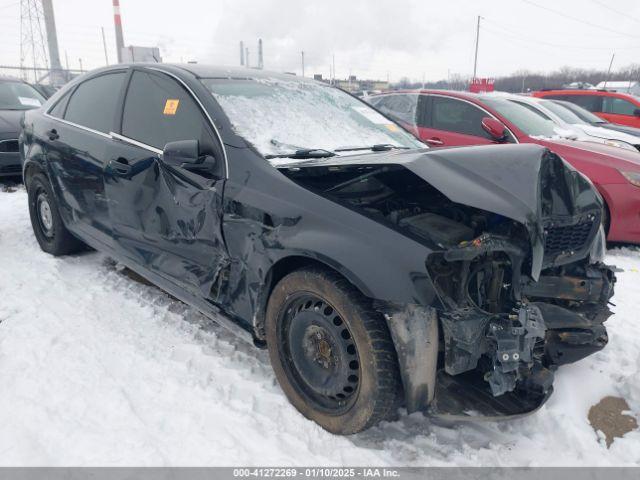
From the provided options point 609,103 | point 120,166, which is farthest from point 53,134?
point 609,103

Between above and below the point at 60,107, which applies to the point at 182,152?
below

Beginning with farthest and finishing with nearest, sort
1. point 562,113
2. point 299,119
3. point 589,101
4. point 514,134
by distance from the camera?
point 589,101, point 562,113, point 514,134, point 299,119

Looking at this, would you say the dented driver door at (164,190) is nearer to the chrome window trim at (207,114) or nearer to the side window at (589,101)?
the chrome window trim at (207,114)

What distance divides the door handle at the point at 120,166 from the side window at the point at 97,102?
0.32 meters

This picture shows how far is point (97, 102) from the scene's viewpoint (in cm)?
361

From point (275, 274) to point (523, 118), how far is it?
493cm

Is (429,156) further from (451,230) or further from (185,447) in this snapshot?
(185,447)

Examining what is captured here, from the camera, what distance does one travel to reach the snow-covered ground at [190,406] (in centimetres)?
212

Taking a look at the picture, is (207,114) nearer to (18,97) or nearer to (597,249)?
(597,249)

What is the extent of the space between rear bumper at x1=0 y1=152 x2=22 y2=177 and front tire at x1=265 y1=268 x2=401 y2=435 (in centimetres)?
636

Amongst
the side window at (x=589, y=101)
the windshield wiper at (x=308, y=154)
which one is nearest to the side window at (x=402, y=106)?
the windshield wiper at (x=308, y=154)

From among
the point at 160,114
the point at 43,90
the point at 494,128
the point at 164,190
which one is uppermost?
the point at 43,90

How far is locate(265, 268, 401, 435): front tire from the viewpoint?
1989 mm

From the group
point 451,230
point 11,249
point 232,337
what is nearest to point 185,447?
point 232,337
